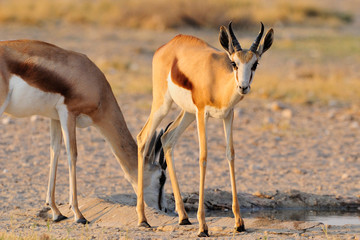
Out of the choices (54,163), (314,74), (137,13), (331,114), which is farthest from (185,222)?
(137,13)

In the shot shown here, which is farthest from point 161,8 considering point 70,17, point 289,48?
point 289,48

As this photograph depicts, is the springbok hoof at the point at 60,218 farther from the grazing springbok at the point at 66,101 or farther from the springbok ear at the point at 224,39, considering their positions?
the springbok ear at the point at 224,39

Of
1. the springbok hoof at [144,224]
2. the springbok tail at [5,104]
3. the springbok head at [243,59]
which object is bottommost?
the springbok hoof at [144,224]

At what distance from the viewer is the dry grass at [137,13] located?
2481cm

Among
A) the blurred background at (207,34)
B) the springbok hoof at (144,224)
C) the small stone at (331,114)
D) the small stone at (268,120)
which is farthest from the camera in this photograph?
the blurred background at (207,34)

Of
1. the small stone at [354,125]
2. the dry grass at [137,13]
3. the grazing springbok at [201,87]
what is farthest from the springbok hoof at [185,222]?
the dry grass at [137,13]

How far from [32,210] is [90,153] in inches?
106

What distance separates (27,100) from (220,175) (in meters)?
3.49

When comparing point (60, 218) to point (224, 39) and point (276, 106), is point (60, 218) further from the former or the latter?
point (276, 106)

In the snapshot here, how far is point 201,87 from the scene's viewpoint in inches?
255

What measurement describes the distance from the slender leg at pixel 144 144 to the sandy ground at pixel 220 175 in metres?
0.16

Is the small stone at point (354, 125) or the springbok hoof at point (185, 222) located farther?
the small stone at point (354, 125)

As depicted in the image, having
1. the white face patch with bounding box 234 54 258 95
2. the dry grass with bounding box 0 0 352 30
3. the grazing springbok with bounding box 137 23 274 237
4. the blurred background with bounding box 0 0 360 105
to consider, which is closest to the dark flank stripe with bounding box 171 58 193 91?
the grazing springbok with bounding box 137 23 274 237

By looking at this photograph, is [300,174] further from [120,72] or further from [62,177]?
[120,72]
